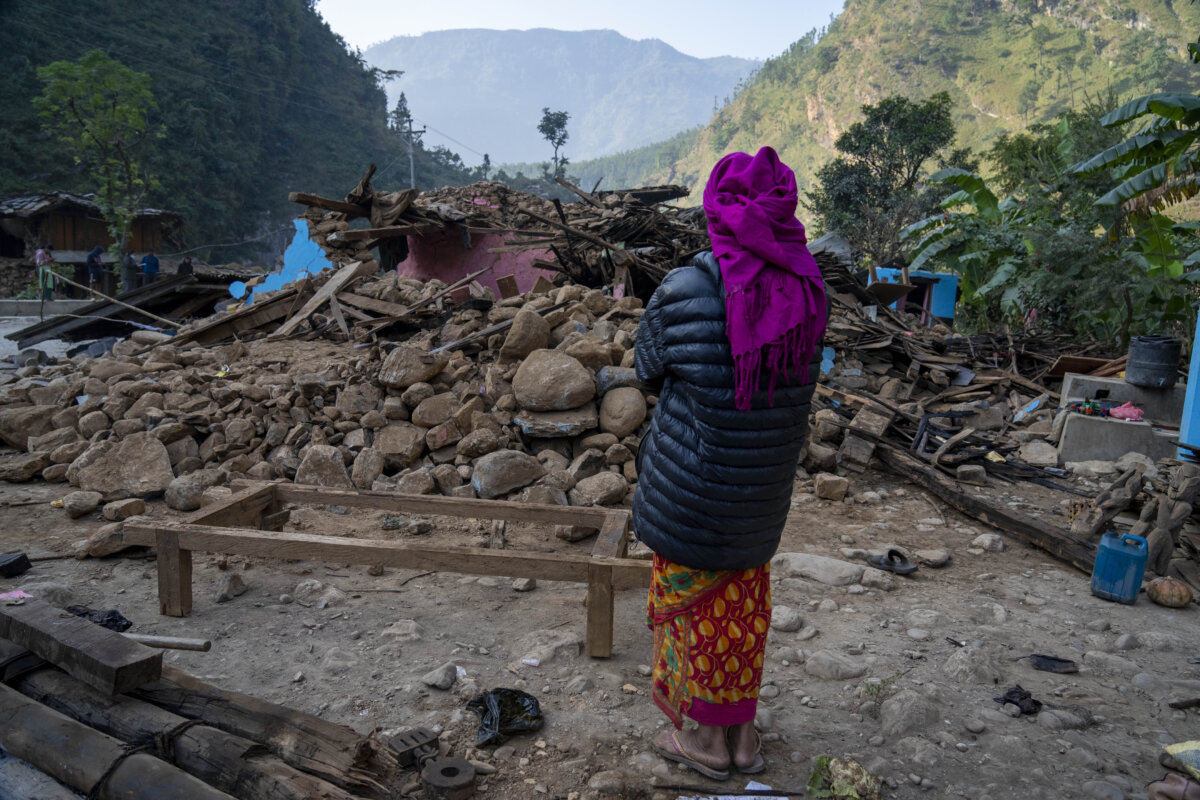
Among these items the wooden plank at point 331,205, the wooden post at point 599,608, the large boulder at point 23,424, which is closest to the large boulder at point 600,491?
the wooden post at point 599,608

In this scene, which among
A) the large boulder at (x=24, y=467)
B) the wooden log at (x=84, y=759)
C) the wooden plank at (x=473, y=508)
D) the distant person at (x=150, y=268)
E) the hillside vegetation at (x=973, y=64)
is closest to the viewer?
the wooden log at (x=84, y=759)

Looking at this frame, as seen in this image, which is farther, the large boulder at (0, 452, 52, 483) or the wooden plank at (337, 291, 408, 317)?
the wooden plank at (337, 291, 408, 317)

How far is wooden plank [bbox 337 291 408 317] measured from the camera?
25.5 feet

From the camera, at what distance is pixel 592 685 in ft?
9.46

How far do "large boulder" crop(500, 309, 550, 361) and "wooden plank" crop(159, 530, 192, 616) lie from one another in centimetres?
299

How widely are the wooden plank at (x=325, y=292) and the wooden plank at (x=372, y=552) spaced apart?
15.8ft

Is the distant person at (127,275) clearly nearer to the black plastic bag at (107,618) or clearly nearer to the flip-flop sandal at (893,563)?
the black plastic bag at (107,618)

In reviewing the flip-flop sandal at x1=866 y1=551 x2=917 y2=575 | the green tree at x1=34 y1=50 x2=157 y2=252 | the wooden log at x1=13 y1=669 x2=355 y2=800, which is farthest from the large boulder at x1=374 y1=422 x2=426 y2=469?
the green tree at x1=34 y1=50 x2=157 y2=252

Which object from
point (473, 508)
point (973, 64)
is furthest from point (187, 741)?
point (973, 64)

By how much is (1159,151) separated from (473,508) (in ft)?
27.5

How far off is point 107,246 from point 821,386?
27384 millimetres

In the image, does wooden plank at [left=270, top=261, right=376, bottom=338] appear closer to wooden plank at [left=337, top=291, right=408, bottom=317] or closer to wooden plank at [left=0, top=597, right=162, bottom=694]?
wooden plank at [left=337, top=291, right=408, bottom=317]

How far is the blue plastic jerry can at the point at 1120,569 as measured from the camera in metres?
3.93

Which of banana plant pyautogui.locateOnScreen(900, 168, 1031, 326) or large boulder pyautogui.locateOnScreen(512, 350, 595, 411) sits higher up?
banana plant pyautogui.locateOnScreen(900, 168, 1031, 326)
